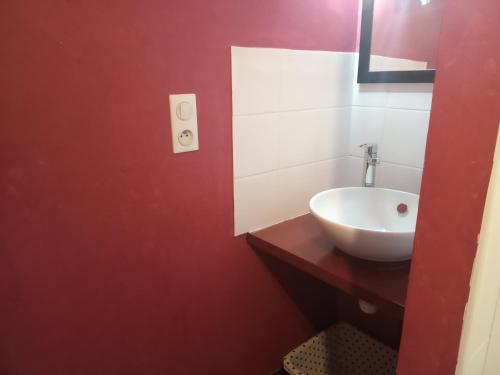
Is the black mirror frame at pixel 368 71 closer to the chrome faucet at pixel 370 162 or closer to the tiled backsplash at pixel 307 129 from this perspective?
the tiled backsplash at pixel 307 129

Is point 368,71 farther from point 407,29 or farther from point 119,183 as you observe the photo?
point 119,183

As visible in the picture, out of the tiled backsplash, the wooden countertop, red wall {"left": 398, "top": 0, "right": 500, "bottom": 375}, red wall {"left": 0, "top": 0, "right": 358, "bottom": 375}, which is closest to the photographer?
red wall {"left": 398, "top": 0, "right": 500, "bottom": 375}

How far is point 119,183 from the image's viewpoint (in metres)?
1.02

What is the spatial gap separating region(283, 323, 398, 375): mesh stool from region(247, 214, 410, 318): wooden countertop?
1.84ft

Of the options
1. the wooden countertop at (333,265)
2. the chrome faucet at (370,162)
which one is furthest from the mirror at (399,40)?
the wooden countertop at (333,265)

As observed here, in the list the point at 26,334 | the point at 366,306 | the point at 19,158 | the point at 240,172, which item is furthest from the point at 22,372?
the point at 366,306

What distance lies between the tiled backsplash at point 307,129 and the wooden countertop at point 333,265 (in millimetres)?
84

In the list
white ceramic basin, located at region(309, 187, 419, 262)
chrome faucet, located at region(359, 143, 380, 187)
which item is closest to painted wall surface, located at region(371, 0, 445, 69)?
chrome faucet, located at region(359, 143, 380, 187)

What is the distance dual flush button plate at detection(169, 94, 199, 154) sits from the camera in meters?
1.07

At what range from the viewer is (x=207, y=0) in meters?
1.06

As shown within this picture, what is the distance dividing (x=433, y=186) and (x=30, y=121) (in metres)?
0.84

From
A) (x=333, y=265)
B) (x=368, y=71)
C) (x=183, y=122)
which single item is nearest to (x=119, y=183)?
(x=183, y=122)

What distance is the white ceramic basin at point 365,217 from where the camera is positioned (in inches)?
42.4

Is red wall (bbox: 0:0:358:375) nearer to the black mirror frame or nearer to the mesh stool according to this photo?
the black mirror frame
